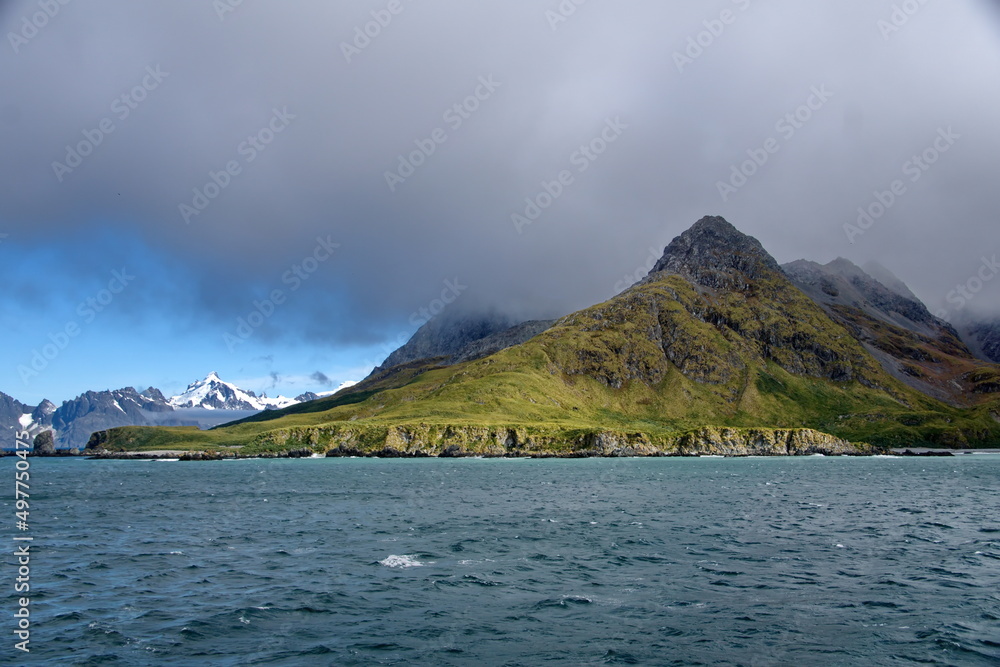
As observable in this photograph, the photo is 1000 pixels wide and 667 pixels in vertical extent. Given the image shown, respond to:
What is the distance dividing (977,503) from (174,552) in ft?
332

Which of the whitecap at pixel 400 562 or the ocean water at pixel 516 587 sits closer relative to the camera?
the ocean water at pixel 516 587

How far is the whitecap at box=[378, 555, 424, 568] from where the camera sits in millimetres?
47812

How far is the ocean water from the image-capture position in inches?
1163

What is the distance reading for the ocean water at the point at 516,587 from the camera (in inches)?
1163

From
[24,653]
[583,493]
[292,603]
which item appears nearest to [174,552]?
[292,603]

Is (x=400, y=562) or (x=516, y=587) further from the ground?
(x=400, y=562)

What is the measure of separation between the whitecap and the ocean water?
0.23 meters

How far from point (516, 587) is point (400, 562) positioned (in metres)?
11.7

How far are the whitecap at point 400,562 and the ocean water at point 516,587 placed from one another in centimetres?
23

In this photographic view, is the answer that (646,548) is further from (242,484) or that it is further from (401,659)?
(242,484)

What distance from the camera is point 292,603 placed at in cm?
3750

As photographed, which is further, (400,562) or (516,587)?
(400,562)

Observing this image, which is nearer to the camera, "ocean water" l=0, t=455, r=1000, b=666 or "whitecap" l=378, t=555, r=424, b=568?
"ocean water" l=0, t=455, r=1000, b=666

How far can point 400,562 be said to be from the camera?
1925 inches
